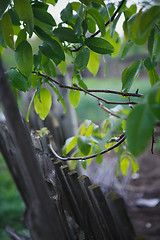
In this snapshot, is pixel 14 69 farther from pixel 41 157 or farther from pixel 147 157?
pixel 147 157

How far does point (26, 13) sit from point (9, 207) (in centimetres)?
235

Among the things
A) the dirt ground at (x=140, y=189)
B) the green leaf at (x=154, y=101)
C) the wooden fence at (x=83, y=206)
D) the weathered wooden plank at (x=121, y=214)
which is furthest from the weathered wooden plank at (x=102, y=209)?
the dirt ground at (x=140, y=189)

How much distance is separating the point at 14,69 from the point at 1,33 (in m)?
0.09

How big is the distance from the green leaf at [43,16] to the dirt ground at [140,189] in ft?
5.47

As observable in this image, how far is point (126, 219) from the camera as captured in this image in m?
0.50

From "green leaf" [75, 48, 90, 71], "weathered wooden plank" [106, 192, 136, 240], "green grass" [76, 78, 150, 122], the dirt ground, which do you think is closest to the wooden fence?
"weathered wooden plank" [106, 192, 136, 240]

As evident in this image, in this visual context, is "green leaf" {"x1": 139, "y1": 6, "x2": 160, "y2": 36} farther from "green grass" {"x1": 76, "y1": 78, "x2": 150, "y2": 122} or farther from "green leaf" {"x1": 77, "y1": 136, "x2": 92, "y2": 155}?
"green grass" {"x1": 76, "y1": 78, "x2": 150, "y2": 122}

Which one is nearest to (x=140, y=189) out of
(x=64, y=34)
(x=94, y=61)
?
(x=94, y=61)

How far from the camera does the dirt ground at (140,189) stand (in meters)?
2.09

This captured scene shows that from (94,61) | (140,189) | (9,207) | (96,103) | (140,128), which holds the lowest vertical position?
(140,189)

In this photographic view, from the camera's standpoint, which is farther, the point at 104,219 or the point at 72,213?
the point at 72,213

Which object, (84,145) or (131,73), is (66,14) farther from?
(84,145)

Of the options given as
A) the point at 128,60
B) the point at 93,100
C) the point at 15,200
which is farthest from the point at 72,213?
the point at 128,60

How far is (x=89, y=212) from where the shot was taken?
706mm
